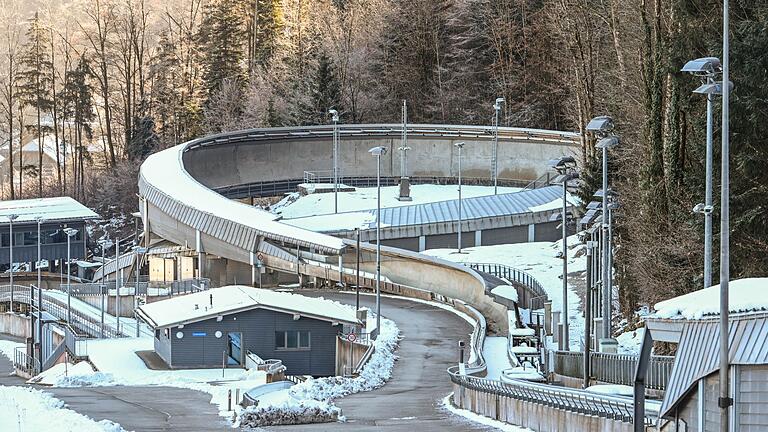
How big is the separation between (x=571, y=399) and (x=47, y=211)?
64.0 m

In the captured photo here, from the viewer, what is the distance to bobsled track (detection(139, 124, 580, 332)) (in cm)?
5847

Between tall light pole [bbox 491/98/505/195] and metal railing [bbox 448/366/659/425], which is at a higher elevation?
tall light pole [bbox 491/98/505/195]

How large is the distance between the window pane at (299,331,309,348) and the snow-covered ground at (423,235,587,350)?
8.83m

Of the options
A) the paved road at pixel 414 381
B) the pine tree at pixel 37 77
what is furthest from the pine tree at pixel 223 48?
the paved road at pixel 414 381

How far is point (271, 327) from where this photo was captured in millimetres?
46125

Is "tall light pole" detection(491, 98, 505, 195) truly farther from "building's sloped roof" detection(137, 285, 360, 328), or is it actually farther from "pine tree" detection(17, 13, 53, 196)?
"pine tree" detection(17, 13, 53, 196)

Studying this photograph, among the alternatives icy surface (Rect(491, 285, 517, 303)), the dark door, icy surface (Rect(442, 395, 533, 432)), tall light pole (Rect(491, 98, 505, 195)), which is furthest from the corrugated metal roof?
tall light pole (Rect(491, 98, 505, 195))

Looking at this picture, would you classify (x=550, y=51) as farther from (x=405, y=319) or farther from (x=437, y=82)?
(x=405, y=319)

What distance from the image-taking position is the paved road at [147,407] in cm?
2773

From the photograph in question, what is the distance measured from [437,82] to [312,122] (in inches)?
368

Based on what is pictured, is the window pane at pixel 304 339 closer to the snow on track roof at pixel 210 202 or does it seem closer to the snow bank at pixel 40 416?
the snow bank at pixel 40 416

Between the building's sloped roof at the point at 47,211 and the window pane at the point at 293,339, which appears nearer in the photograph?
the window pane at the point at 293,339

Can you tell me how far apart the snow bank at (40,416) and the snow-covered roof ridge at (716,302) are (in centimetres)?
1112

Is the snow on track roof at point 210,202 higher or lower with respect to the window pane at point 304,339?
higher
